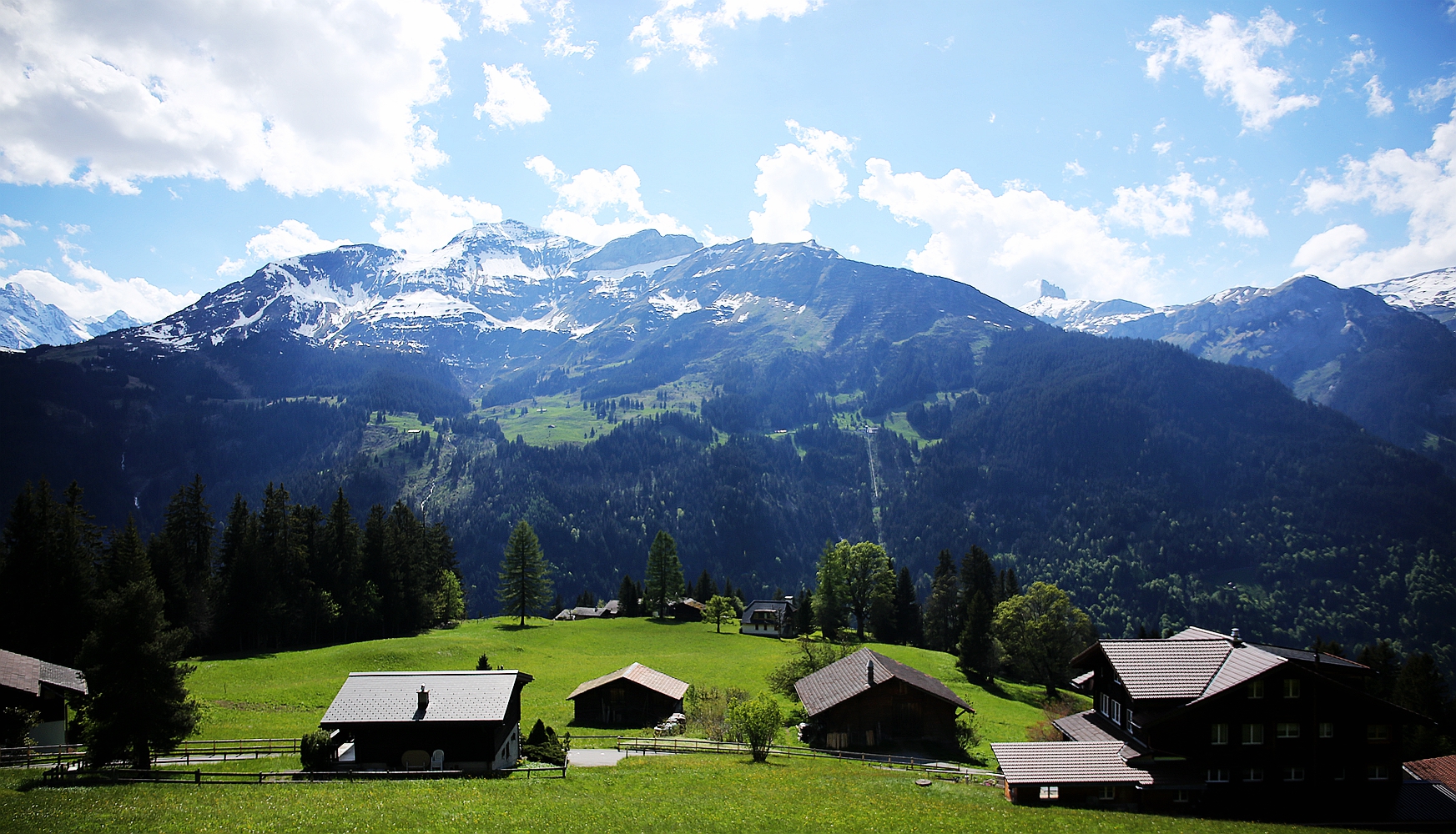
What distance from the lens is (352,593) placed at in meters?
81.2

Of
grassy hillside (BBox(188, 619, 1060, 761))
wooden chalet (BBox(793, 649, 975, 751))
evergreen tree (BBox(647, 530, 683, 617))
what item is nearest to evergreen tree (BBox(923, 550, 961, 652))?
grassy hillside (BBox(188, 619, 1060, 761))

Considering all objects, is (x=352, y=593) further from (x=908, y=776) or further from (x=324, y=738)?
(x=908, y=776)

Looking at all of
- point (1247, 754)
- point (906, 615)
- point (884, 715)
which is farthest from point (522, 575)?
point (1247, 754)

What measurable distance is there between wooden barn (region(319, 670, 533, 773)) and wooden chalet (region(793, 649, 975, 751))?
22.4 meters

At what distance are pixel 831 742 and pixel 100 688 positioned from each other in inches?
1620

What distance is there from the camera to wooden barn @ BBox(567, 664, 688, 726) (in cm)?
5400

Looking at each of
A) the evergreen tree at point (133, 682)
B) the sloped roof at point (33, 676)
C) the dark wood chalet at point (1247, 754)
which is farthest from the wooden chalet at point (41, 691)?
the dark wood chalet at point (1247, 754)

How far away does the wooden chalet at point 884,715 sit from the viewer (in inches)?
1962

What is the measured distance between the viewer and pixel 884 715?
50469 millimetres

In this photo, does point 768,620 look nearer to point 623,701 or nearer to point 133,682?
point 623,701

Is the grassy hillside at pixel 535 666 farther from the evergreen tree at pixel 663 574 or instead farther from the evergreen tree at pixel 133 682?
the evergreen tree at pixel 663 574

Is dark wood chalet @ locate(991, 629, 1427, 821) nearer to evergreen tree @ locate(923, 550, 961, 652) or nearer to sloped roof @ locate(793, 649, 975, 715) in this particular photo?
sloped roof @ locate(793, 649, 975, 715)

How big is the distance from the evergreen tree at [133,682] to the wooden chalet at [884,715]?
1460 inches

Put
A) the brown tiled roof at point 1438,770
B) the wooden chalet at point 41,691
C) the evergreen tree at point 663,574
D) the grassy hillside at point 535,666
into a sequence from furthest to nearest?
the evergreen tree at point 663,574 → the grassy hillside at point 535,666 → the brown tiled roof at point 1438,770 → the wooden chalet at point 41,691
